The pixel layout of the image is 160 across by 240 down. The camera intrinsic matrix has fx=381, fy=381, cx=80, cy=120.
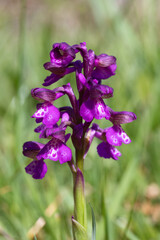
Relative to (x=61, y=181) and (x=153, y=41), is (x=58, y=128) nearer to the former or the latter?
(x=61, y=181)

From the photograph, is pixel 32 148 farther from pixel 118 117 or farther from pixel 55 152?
pixel 118 117

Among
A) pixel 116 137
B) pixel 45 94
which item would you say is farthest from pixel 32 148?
pixel 116 137

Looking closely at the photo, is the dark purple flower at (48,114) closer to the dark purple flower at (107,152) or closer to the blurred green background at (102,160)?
the dark purple flower at (107,152)

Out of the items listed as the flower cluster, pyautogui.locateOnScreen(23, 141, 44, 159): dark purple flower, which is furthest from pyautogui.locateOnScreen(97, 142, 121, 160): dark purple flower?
pyautogui.locateOnScreen(23, 141, 44, 159): dark purple flower

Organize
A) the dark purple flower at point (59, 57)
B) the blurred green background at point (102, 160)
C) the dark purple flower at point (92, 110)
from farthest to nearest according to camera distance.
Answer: the blurred green background at point (102, 160), the dark purple flower at point (59, 57), the dark purple flower at point (92, 110)

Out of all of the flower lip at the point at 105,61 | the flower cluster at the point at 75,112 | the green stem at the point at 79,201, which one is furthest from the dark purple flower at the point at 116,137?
the flower lip at the point at 105,61

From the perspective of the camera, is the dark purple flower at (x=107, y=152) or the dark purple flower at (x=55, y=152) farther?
the dark purple flower at (x=107, y=152)

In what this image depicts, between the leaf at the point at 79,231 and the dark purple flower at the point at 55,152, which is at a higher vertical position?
the dark purple flower at the point at 55,152
